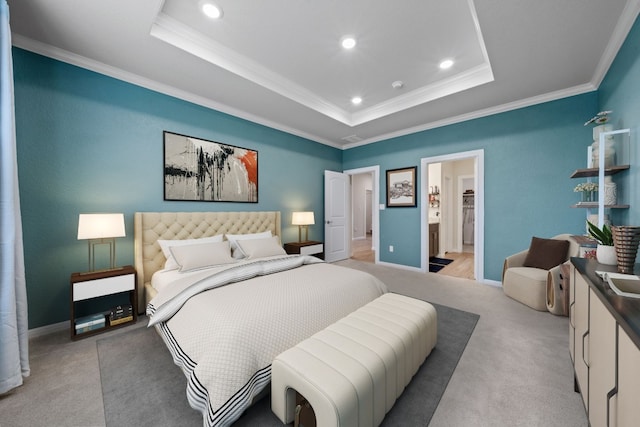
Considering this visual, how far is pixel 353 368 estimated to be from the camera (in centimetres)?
116

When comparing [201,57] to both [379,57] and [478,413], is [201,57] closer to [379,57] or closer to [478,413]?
[379,57]

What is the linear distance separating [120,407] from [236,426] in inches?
29.7

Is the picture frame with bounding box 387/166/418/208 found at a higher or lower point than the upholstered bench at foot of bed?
higher

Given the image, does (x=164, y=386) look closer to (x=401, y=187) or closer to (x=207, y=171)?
(x=207, y=171)

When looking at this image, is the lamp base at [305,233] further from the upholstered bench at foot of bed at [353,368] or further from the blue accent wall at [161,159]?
the upholstered bench at foot of bed at [353,368]

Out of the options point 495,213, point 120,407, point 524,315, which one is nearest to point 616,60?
point 495,213

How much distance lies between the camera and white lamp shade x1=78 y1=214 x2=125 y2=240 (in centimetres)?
219

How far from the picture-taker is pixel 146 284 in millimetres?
2672

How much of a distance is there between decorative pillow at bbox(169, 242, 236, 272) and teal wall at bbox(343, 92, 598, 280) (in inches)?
152

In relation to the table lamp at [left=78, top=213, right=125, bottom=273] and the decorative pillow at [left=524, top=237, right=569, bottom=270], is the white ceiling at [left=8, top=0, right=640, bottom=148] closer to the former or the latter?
the table lamp at [left=78, top=213, right=125, bottom=273]

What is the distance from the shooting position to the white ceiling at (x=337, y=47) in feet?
6.31

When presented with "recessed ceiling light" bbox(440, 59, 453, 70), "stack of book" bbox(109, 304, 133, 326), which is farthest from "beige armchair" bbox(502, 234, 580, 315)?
"stack of book" bbox(109, 304, 133, 326)

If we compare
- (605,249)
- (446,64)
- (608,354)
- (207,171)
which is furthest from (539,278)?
(207,171)

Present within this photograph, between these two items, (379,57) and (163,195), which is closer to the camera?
(379,57)
